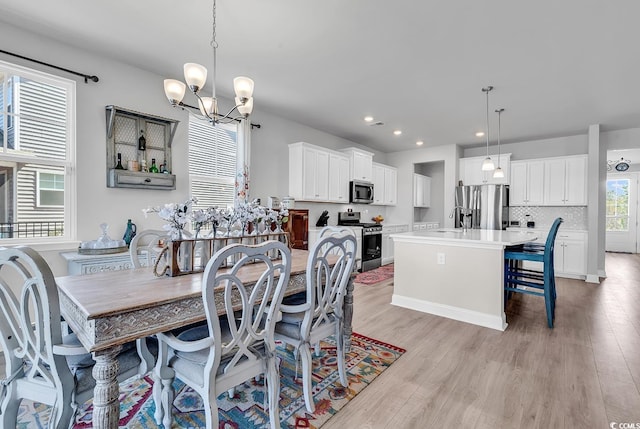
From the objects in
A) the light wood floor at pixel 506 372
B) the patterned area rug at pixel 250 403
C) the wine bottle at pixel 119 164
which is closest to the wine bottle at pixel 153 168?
the wine bottle at pixel 119 164

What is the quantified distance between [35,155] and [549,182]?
304 inches

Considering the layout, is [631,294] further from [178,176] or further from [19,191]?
[19,191]

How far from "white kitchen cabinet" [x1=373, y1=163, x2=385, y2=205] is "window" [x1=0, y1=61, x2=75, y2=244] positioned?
209 inches

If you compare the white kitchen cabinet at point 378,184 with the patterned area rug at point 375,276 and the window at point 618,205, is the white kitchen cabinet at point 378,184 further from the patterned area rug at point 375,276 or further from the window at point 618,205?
the window at point 618,205

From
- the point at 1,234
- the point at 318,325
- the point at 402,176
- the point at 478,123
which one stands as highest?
the point at 478,123

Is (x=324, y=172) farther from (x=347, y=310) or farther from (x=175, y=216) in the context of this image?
(x=175, y=216)

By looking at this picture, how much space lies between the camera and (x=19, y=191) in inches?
108

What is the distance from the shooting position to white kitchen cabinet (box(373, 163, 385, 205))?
6750 millimetres

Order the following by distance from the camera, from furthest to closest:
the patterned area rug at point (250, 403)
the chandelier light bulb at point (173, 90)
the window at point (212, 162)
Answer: the window at point (212, 162)
the chandelier light bulb at point (173, 90)
the patterned area rug at point (250, 403)

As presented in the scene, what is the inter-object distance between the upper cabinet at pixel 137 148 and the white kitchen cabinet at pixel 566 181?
6579mm

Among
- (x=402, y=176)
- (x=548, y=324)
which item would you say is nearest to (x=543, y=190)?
(x=402, y=176)

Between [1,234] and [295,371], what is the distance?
2856 mm

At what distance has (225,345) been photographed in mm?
1482

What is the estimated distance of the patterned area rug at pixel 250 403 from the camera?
1675mm
